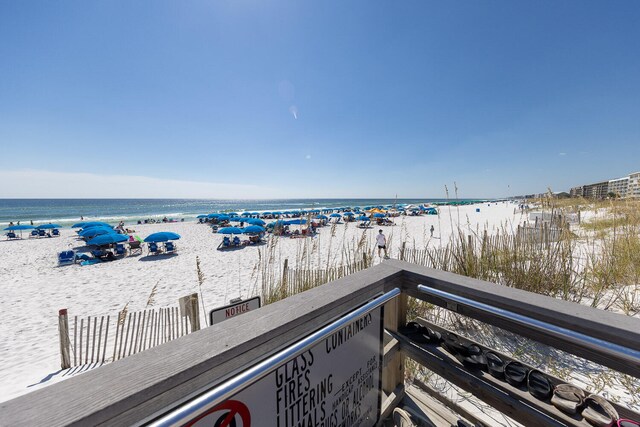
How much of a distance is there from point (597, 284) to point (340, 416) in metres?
4.33

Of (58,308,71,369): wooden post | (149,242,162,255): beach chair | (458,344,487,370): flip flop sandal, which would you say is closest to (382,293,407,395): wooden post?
(458,344,487,370): flip flop sandal

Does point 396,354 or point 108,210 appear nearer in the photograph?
point 396,354

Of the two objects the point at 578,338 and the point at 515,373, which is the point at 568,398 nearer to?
the point at 515,373

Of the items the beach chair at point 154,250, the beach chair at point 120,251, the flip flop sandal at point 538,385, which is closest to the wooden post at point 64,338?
the flip flop sandal at point 538,385

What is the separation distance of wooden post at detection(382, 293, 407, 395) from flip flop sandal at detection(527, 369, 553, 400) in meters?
0.69

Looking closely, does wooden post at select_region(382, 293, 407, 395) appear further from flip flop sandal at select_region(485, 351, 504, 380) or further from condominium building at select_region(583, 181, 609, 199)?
condominium building at select_region(583, 181, 609, 199)

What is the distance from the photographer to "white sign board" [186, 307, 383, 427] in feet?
2.74

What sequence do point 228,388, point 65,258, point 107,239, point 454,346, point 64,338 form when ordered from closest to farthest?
point 228,388
point 454,346
point 64,338
point 65,258
point 107,239

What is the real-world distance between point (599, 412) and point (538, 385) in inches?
8.1

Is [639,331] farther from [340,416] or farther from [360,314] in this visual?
[340,416]

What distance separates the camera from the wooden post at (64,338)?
4102 mm

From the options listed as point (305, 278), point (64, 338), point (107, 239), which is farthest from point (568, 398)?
point (107, 239)

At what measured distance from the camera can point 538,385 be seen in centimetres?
125

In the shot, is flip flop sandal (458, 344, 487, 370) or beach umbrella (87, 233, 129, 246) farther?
beach umbrella (87, 233, 129, 246)
